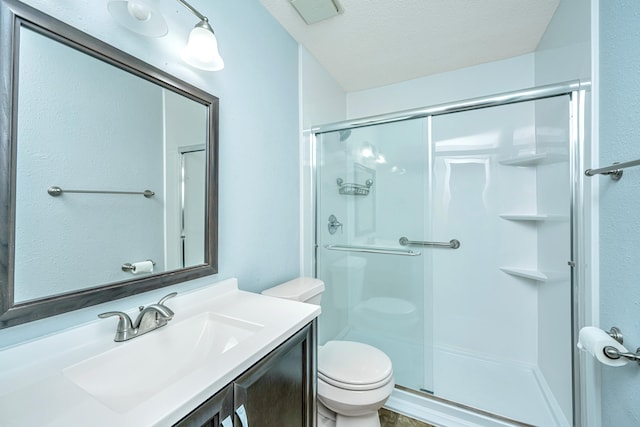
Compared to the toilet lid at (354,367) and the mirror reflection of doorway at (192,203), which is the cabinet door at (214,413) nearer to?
the mirror reflection of doorway at (192,203)

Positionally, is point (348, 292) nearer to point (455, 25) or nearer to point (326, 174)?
point (326, 174)

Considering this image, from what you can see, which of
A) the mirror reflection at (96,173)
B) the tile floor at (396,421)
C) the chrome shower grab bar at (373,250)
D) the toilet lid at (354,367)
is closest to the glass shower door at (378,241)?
the chrome shower grab bar at (373,250)

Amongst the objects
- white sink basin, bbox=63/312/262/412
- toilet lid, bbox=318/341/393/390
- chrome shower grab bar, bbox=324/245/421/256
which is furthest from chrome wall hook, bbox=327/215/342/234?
white sink basin, bbox=63/312/262/412

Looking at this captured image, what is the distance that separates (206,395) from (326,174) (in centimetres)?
159

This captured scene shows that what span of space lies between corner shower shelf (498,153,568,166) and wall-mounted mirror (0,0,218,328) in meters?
1.90

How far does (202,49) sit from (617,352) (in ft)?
5.64

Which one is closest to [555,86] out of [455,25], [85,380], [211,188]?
[455,25]

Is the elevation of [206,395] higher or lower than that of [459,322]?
higher

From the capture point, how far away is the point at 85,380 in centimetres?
64

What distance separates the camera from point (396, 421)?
4.90 ft

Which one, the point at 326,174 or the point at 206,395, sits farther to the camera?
the point at 326,174

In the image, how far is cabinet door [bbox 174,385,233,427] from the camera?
527 millimetres

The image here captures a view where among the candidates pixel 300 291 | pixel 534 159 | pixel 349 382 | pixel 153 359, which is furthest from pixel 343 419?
pixel 534 159

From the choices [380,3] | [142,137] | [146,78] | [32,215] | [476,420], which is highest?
[380,3]
